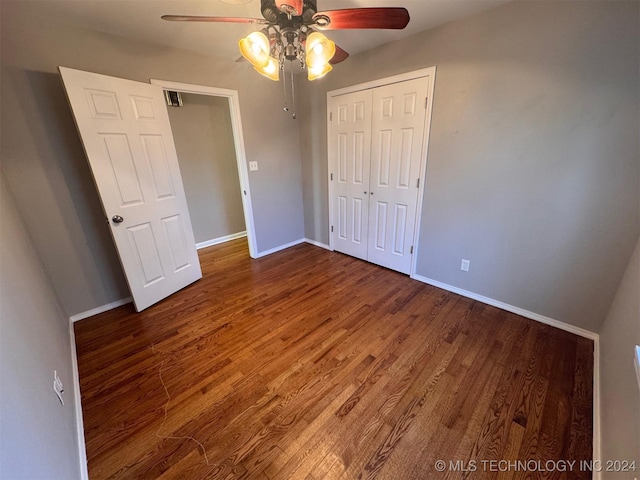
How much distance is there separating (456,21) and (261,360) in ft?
9.70

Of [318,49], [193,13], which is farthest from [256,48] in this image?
[193,13]

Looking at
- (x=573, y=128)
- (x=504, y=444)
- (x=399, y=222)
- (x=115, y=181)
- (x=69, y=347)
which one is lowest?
(x=504, y=444)

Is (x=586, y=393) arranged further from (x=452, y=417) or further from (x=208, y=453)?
(x=208, y=453)

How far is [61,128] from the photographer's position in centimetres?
194

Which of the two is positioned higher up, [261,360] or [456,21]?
[456,21]

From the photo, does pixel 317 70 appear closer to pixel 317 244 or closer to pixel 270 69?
pixel 270 69

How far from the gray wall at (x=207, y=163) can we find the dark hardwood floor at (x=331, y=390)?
1.81 meters

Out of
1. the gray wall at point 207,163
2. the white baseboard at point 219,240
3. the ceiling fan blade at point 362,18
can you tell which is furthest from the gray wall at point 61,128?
the ceiling fan blade at point 362,18

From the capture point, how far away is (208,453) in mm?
1228

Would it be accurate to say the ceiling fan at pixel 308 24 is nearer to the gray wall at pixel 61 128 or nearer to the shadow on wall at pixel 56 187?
the gray wall at pixel 61 128

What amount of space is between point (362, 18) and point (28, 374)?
2078 mm

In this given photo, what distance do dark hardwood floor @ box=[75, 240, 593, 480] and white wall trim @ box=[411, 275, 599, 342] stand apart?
61mm

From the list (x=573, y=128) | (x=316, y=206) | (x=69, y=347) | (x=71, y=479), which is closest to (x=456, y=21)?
(x=573, y=128)

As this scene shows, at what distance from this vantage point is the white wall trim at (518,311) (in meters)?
1.89
